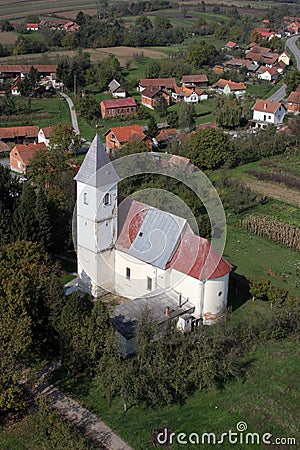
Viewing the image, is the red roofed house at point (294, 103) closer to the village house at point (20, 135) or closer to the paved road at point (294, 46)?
the paved road at point (294, 46)

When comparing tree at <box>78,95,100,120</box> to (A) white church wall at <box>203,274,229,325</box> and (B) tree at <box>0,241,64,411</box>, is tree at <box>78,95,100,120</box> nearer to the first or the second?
(B) tree at <box>0,241,64,411</box>

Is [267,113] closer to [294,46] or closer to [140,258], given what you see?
[140,258]

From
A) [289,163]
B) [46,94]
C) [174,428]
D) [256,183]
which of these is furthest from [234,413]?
[46,94]

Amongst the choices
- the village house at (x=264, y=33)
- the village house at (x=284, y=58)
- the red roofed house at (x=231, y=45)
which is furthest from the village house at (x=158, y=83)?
the village house at (x=264, y=33)

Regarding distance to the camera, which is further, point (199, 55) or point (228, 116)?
→ point (199, 55)

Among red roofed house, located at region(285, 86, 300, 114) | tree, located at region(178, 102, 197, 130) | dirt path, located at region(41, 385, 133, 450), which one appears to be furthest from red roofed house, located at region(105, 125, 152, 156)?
dirt path, located at region(41, 385, 133, 450)

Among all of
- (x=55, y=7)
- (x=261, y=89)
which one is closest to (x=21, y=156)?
(x=261, y=89)

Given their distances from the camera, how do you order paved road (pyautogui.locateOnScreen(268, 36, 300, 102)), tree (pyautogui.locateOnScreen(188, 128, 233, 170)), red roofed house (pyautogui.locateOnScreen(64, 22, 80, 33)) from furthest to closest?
1. red roofed house (pyautogui.locateOnScreen(64, 22, 80, 33))
2. paved road (pyautogui.locateOnScreen(268, 36, 300, 102))
3. tree (pyautogui.locateOnScreen(188, 128, 233, 170))
